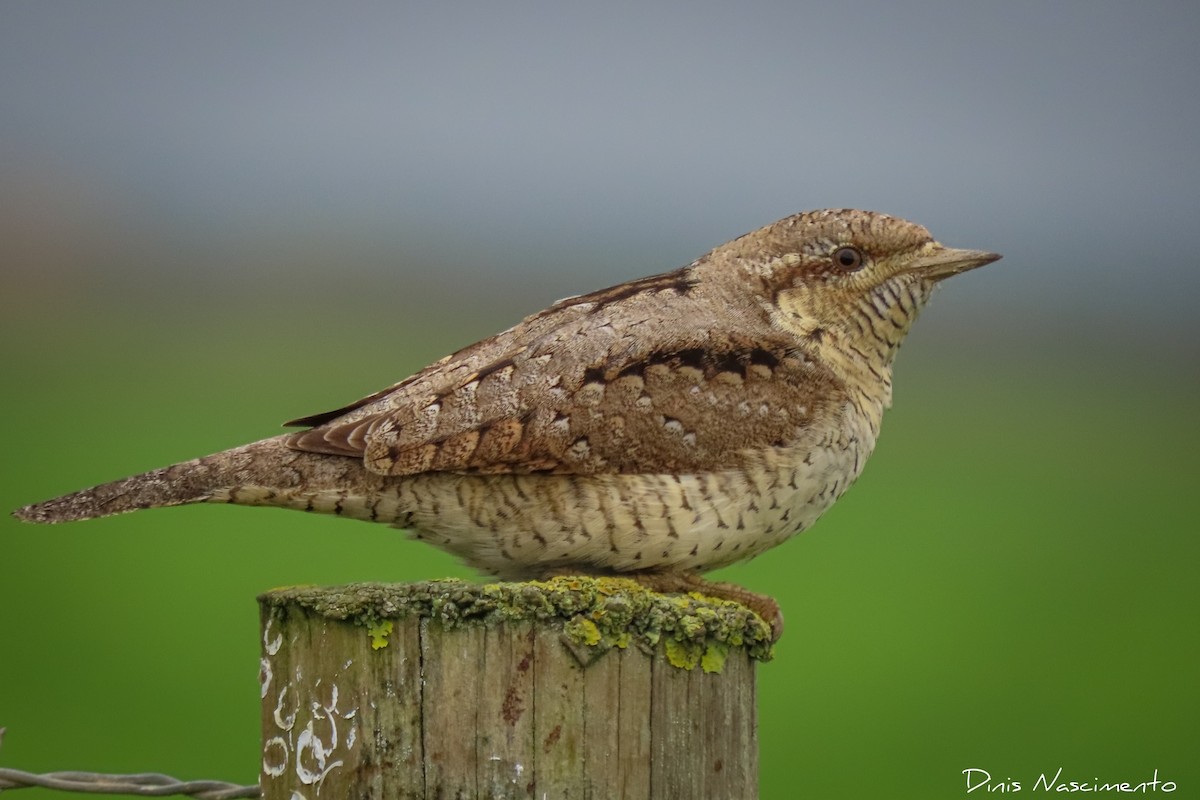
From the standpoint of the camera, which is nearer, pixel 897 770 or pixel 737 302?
pixel 737 302

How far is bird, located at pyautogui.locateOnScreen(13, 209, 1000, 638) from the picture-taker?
314 centimetres

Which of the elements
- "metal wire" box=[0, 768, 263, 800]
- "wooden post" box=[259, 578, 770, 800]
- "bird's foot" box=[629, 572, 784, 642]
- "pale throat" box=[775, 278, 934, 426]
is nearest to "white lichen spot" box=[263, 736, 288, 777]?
"wooden post" box=[259, 578, 770, 800]

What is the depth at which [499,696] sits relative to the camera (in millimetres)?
2258

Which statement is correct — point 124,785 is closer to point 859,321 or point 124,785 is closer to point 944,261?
point 859,321

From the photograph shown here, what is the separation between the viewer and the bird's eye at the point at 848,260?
12.2 ft

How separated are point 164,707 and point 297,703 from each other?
23.1 feet

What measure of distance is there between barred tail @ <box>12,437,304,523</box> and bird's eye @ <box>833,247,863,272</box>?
176 centimetres

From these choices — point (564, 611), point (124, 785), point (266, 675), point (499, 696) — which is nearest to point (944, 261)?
point (564, 611)

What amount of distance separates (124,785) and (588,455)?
1.29m

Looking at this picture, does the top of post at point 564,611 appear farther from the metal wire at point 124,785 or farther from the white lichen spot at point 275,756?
the metal wire at point 124,785

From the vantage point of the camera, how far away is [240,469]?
318 centimetres

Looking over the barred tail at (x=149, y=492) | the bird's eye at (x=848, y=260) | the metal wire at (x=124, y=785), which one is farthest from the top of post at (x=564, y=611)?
the bird's eye at (x=848, y=260)

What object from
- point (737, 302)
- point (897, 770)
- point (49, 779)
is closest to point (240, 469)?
point (49, 779)

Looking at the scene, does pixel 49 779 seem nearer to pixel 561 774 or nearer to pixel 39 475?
pixel 561 774
